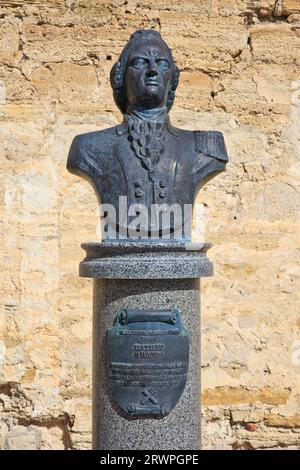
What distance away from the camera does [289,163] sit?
5.21m

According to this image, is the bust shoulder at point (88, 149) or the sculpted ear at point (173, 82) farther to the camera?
the sculpted ear at point (173, 82)

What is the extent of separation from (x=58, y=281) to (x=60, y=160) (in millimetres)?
839

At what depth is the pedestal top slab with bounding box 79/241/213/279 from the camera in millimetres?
3104

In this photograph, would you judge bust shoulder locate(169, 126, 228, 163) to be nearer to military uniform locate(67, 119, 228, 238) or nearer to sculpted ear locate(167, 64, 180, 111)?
military uniform locate(67, 119, 228, 238)

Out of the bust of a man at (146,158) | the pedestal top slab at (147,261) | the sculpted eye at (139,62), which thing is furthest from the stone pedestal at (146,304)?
the sculpted eye at (139,62)

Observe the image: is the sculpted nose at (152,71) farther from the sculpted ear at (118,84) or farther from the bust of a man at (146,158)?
the sculpted ear at (118,84)

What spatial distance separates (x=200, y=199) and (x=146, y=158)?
192cm

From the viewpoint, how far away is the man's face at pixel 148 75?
3.27 meters

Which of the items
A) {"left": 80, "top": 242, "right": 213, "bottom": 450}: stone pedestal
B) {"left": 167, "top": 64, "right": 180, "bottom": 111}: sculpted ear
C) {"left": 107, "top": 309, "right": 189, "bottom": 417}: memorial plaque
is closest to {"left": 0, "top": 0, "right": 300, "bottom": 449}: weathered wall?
{"left": 167, "top": 64, "right": 180, "bottom": 111}: sculpted ear

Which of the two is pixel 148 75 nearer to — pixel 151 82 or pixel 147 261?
pixel 151 82

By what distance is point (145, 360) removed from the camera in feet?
10.2

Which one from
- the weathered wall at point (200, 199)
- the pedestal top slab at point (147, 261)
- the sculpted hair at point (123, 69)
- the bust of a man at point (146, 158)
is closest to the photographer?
the pedestal top slab at point (147, 261)

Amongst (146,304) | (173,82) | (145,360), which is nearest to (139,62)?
(173,82)

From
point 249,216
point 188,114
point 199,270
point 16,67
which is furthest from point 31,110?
point 199,270
